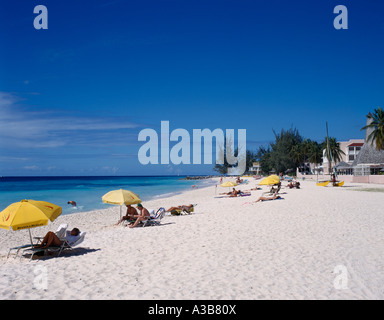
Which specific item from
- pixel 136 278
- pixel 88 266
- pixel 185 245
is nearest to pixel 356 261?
pixel 185 245

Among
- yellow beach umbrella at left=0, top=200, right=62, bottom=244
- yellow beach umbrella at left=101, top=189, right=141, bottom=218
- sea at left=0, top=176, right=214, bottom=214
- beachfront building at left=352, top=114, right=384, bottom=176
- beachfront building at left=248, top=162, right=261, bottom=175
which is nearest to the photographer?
yellow beach umbrella at left=0, top=200, right=62, bottom=244

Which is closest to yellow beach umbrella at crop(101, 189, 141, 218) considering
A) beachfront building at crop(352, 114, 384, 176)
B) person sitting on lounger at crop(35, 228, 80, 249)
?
person sitting on lounger at crop(35, 228, 80, 249)

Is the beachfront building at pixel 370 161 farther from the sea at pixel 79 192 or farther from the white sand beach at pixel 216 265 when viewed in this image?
the white sand beach at pixel 216 265

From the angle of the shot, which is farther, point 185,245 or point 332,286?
point 185,245

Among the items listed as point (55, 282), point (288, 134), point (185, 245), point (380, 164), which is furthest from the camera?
point (288, 134)

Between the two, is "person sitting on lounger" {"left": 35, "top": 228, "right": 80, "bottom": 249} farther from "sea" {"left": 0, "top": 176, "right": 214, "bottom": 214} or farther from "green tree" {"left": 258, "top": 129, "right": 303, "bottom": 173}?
"green tree" {"left": 258, "top": 129, "right": 303, "bottom": 173}

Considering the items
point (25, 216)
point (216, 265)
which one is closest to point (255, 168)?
point (216, 265)

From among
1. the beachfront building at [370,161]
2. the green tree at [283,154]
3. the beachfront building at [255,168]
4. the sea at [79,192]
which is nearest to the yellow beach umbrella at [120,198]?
the sea at [79,192]

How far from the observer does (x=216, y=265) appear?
5.91 meters

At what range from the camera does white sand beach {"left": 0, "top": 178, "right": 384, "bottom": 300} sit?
15.4 feet
